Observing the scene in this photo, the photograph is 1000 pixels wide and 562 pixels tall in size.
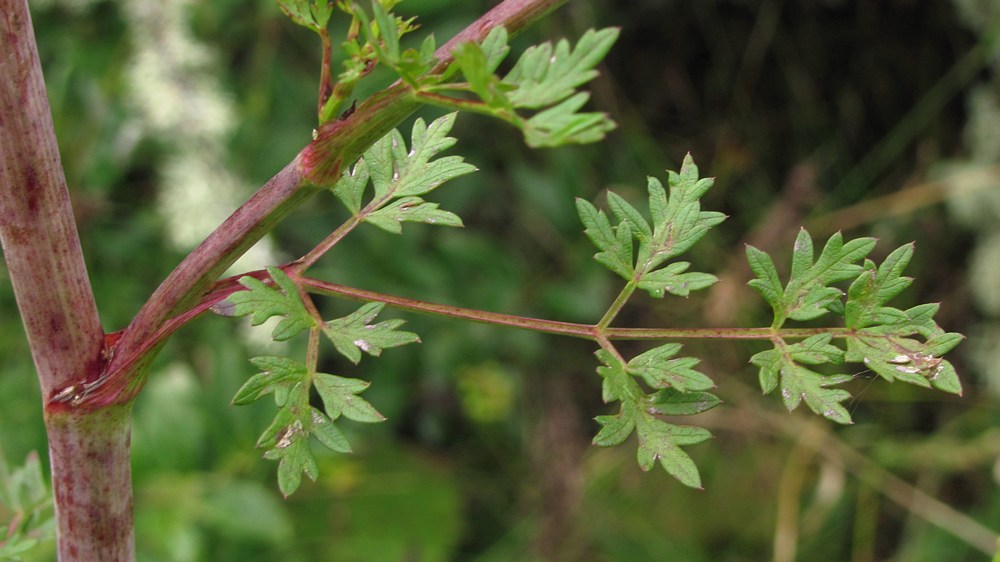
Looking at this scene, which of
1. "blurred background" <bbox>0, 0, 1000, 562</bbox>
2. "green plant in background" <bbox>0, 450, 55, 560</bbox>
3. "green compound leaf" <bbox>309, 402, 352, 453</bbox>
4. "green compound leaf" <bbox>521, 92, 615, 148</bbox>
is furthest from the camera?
"blurred background" <bbox>0, 0, 1000, 562</bbox>

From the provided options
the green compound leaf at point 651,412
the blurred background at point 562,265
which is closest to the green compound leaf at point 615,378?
the green compound leaf at point 651,412

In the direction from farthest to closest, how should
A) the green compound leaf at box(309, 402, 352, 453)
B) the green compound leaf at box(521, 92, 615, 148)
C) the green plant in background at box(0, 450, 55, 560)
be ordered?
the green plant in background at box(0, 450, 55, 560) → the green compound leaf at box(309, 402, 352, 453) → the green compound leaf at box(521, 92, 615, 148)

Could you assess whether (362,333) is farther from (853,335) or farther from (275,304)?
(853,335)

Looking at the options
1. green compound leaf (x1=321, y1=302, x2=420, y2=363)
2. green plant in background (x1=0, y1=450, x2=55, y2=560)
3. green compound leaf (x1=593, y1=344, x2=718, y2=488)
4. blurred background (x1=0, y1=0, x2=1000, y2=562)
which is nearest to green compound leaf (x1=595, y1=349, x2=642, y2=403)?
green compound leaf (x1=593, y1=344, x2=718, y2=488)

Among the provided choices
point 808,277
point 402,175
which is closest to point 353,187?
point 402,175

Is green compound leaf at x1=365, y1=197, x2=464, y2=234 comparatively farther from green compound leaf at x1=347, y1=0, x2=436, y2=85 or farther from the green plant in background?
the green plant in background

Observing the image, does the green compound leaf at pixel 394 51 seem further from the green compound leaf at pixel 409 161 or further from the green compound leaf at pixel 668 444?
the green compound leaf at pixel 668 444
